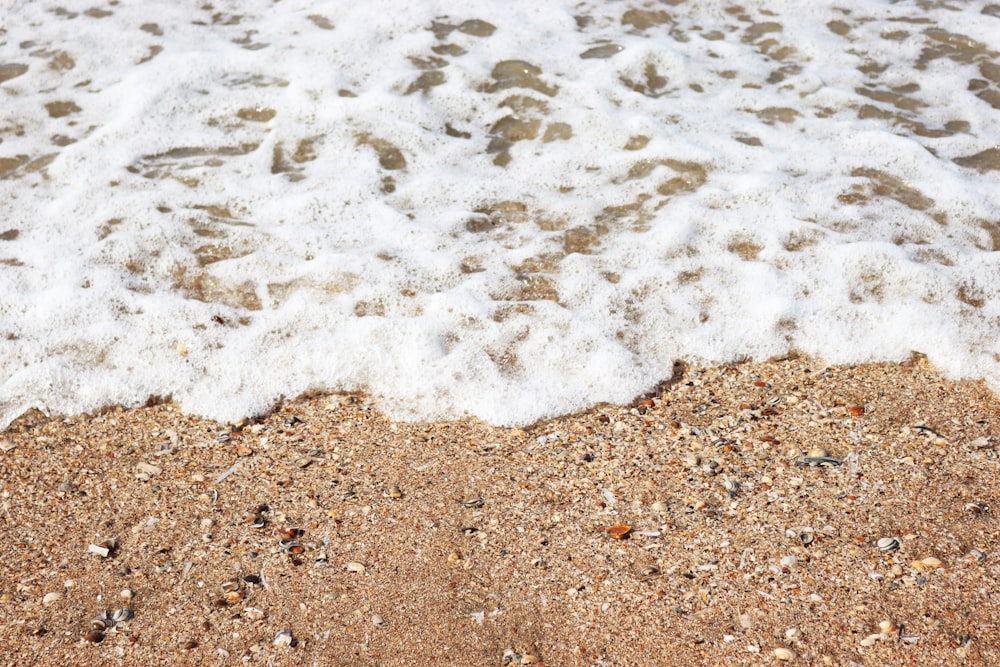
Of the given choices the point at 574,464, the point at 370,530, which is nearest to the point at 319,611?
the point at 370,530

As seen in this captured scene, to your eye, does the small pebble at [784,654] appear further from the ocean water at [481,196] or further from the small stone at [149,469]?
the small stone at [149,469]

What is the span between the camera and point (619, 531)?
313 cm

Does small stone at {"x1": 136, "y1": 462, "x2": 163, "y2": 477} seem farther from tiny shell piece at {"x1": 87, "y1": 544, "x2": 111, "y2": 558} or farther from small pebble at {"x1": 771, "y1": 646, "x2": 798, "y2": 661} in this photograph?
small pebble at {"x1": 771, "y1": 646, "x2": 798, "y2": 661}

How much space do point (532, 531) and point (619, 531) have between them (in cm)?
33

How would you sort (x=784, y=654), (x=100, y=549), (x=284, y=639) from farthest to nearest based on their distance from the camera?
(x=100, y=549)
(x=284, y=639)
(x=784, y=654)

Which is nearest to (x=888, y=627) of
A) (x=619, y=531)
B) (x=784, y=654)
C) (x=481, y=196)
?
(x=784, y=654)

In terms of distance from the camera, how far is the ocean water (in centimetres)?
403

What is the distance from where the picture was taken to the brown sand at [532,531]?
2742mm

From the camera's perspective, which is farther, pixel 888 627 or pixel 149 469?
pixel 149 469

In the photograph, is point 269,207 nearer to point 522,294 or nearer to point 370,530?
point 522,294

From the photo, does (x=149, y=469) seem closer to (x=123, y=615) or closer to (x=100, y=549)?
(x=100, y=549)

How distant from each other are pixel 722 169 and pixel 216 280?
319 centimetres

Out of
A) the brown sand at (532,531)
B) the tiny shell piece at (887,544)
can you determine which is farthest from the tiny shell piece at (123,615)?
the tiny shell piece at (887,544)

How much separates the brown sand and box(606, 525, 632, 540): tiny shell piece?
2cm
